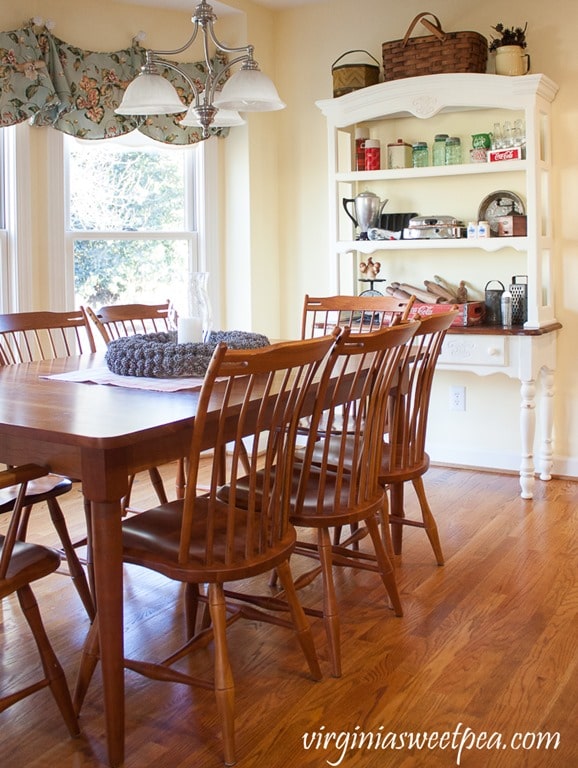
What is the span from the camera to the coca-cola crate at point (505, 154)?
4.05 metres

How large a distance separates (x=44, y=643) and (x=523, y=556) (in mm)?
1887

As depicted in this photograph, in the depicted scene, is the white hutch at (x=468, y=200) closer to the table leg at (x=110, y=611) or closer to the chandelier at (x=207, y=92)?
the chandelier at (x=207, y=92)

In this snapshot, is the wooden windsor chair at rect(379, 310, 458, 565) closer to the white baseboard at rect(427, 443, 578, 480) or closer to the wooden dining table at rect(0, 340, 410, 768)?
the wooden dining table at rect(0, 340, 410, 768)

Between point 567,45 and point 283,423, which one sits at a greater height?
point 567,45

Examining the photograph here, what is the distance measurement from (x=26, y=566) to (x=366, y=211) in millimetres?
3025

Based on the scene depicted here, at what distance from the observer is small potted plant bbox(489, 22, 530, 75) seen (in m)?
4.01

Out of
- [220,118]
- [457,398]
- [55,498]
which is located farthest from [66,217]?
[457,398]

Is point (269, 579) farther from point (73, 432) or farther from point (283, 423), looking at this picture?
point (73, 432)

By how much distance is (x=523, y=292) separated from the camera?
4164mm

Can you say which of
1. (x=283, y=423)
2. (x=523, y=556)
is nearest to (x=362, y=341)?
(x=283, y=423)

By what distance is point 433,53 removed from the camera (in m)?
4.13

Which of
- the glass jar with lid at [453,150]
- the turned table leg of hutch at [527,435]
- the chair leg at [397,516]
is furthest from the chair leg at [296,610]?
the glass jar with lid at [453,150]

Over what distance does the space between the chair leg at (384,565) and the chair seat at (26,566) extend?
953mm

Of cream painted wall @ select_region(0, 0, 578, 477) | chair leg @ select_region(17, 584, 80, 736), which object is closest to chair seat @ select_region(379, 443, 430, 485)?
chair leg @ select_region(17, 584, 80, 736)
